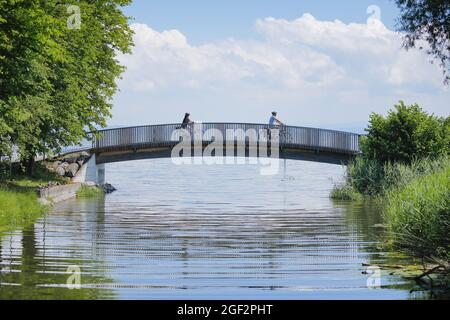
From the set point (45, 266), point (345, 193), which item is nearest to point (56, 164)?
point (345, 193)

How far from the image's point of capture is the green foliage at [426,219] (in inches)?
556

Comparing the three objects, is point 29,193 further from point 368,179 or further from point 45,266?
point 45,266

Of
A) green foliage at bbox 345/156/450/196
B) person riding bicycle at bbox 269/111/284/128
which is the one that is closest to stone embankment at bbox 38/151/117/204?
person riding bicycle at bbox 269/111/284/128

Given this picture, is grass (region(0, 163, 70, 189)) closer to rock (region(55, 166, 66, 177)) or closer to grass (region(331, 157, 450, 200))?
rock (region(55, 166, 66, 177))

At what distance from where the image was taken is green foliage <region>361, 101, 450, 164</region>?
116ft

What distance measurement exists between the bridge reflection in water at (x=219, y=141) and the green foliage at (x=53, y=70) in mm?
4998

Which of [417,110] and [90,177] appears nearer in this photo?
[417,110]

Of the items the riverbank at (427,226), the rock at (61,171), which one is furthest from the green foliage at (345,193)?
the riverbank at (427,226)

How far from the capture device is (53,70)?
101ft

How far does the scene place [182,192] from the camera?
4306 centimetres

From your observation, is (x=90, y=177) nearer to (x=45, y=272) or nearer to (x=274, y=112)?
(x=274, y=112)

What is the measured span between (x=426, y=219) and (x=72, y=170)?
3111 cm
